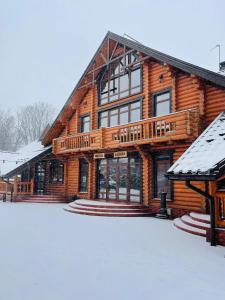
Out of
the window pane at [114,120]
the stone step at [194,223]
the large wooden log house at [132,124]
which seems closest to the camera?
the stone step at [194,223]

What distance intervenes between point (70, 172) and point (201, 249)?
45.9ft

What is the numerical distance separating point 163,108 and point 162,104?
0.24m

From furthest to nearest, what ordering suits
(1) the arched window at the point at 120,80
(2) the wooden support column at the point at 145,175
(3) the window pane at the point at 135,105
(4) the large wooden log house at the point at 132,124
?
(1) the arched window at the point at 120,80, (3) the window pane at the point at 135,105, (2) the wooden support column at the point at 145,175, (4) the large wooden log house at the point at 132,124

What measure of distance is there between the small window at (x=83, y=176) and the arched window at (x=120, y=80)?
13.8 ft

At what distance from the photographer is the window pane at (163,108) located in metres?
14.0

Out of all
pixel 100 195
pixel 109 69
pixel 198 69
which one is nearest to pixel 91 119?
pixel 109 69

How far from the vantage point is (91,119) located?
18.6 metres

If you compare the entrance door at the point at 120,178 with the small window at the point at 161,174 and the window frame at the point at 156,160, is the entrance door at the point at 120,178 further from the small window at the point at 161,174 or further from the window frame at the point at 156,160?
the small window at the point at 161,174

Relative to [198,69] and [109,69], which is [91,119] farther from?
[198,69]

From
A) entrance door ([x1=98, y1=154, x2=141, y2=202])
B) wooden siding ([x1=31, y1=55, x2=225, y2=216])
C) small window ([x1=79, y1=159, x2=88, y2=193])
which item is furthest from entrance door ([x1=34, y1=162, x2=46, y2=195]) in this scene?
entrance door ([x1=98, y1=154, x2=141, y2=202])

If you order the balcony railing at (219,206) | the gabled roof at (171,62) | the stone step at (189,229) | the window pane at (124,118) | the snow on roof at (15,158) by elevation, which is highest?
the gabled roof at (171,62)

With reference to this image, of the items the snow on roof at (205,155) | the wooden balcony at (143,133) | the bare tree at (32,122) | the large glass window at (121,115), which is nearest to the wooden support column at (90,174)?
the wooden balcony at (143,133)

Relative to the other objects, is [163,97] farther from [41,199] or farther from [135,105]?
[41,199]

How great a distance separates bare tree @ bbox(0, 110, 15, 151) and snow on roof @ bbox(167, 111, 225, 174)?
39983mm
